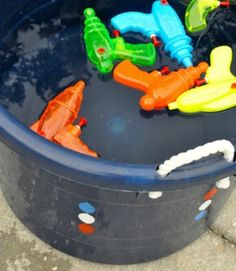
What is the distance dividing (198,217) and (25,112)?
0.47 metres

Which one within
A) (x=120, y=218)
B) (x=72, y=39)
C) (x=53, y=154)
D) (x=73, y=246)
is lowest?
(x=73, y=246)

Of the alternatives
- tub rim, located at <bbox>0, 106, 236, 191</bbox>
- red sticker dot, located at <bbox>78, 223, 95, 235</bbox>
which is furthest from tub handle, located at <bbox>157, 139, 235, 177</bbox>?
red sticker dot, located at <bbox>78, 223, 95, 235</bbox>

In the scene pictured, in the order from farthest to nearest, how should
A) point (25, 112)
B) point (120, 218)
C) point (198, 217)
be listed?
point (25, 112) → point (198, 217) → point (120, 218)

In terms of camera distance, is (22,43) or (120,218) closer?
(120,218)

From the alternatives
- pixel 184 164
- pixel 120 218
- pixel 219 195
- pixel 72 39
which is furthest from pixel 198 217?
pixel 72 39

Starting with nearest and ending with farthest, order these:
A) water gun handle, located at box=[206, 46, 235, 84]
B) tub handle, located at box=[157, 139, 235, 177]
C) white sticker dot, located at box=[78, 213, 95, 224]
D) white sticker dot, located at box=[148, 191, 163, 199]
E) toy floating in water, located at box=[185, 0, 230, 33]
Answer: tub handle, located at box=[157, 139, 235, 177]
white sticker dot, located at box=[148, 191, 163, 199]
white sticker dot, located at box=[78, 213, 95, 224]
water gun handle, located at box=[206, 46, 235, 84]
toy floating in water, located at box=[185, 0, 230, 33]

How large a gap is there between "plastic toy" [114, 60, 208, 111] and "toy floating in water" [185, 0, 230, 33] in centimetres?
14

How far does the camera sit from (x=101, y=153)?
122 cm

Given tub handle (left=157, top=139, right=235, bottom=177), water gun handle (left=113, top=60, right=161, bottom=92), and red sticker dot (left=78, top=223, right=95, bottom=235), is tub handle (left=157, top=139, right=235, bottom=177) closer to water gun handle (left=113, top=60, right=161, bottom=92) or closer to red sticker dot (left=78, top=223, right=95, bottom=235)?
red sticker dot (left=78, top=223, right=95, bottom=235)

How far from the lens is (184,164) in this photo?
2.65 ft

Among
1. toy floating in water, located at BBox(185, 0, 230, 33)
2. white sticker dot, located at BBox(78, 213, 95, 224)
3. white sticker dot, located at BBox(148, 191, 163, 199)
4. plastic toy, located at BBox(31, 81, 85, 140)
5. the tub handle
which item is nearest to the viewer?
the tub handle

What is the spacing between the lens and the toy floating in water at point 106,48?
129 cm

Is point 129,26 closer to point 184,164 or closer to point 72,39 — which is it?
point 72,39

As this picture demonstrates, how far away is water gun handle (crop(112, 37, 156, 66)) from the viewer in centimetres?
131
